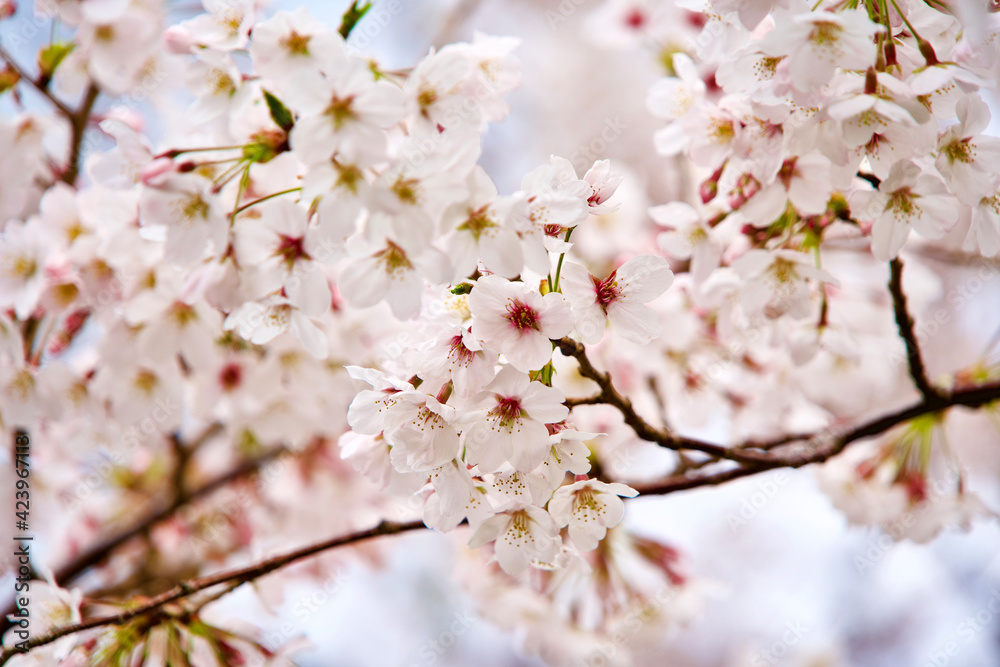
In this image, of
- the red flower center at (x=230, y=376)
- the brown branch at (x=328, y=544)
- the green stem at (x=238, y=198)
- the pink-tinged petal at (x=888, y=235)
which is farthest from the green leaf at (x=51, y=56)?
the pink-tinged petal at (x=888, y=235)

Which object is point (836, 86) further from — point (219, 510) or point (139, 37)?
point (219, 510)

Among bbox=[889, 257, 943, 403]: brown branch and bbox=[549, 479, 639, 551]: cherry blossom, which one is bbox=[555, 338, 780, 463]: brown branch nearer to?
bbox=[549, 479, 639, 551]: cherry blossom

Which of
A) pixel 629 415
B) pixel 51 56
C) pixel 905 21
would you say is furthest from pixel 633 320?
pixel 51 56

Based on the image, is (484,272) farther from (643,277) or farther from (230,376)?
(230,376)

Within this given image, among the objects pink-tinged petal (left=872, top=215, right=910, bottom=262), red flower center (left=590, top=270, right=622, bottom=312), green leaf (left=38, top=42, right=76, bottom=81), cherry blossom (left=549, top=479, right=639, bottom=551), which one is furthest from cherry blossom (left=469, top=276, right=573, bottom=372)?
green leaf (left=38, top=42, right=76, bottom=81)

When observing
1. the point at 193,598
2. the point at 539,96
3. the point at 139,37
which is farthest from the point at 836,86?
the point at 539,96

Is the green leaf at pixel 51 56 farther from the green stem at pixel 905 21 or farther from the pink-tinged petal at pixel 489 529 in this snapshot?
the green stem at pixel 905 21

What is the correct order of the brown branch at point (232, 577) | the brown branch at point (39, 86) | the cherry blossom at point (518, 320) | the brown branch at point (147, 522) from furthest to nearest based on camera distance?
the brown branch at point (147, 522), the brown branch at point (39, 86), the brown branch at point (232, 577), the cherry blossom at point (518, 320)
